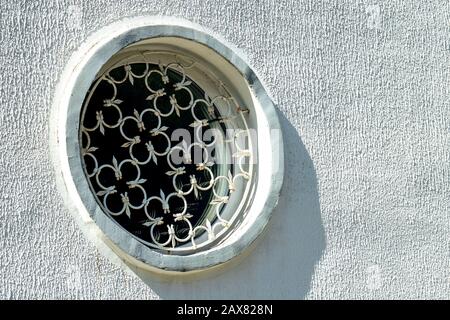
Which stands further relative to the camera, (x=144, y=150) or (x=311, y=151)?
(x=311, y=151)

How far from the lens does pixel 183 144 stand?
6996mm

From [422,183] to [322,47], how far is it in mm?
1165

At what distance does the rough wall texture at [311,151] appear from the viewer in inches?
251

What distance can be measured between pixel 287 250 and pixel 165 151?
99 centimetres

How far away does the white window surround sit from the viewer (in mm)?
6391

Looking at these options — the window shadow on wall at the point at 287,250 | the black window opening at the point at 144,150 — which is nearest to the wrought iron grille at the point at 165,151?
the black window opening at the point at 144,150

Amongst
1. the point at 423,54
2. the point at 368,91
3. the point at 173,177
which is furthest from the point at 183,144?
the point at 423,54

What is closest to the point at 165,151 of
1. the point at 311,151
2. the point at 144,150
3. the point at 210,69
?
the point at 144,150

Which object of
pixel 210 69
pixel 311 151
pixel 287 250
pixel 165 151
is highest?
pixel 210 69

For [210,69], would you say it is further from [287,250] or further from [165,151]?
[287,250]

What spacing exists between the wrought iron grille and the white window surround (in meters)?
0.10

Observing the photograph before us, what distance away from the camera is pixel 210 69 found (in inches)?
281

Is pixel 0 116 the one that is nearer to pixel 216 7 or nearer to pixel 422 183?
pixel 216 7

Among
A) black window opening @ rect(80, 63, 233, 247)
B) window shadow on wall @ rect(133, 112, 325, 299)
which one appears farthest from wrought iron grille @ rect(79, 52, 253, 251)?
window shadow on wall @ rect(133, 112, 325, 299)
